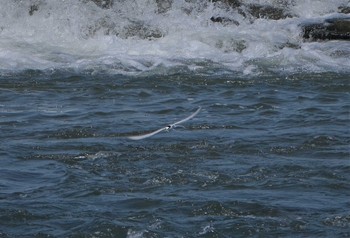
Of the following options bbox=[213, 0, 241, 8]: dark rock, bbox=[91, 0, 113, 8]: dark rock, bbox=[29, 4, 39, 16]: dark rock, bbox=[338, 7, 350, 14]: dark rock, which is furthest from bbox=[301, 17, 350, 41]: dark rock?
bbox=[29, 4, 39, 16]: dark rock

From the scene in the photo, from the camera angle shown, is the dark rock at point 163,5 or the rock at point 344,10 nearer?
the rock at point 344,10

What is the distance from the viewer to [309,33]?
15.9 metres

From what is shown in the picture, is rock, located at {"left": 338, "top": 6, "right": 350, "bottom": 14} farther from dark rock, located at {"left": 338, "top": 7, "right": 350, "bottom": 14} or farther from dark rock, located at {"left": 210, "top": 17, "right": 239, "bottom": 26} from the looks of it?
dark rock, located at {"left": 210, "top": 17, "right": 239, "bottom": 26}

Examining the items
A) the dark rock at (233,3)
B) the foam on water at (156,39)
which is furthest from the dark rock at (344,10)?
→ the dark rock at (233,3)

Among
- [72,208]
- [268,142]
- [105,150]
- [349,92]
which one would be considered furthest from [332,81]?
[72,208]

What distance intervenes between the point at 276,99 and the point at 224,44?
3819 mm

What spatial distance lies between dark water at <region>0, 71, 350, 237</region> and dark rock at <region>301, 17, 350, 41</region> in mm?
2728

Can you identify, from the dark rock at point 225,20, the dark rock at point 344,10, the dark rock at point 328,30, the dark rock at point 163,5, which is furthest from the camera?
the dark rock at point 163,5

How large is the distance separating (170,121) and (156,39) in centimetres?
574

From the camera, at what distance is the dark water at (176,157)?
7102 millimetres

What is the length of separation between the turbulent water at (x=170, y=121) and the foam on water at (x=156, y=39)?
3 cm

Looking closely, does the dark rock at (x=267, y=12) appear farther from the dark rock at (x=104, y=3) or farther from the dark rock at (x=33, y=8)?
the dark rock at (x=33, y=8)

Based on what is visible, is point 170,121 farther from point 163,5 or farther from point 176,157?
point 163,5

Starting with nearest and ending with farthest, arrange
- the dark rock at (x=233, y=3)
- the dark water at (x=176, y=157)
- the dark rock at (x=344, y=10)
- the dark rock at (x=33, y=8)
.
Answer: the dark water at (x=176, y=157) < the dark rock at (x=344, y=10) < the dark rock at (x=233, y=3) < the dark rock at (x=33, y=8)
